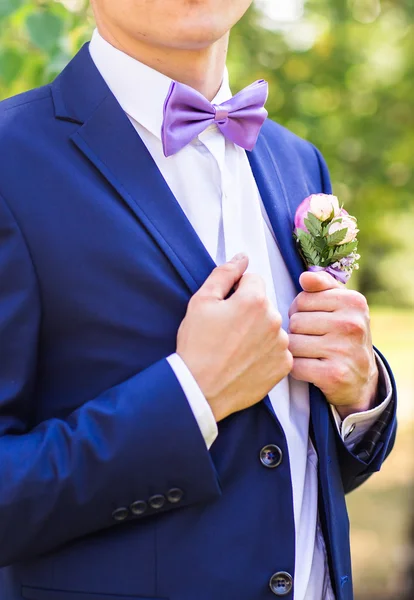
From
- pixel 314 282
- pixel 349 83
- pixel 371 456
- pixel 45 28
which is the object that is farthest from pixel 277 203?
pixel 349 83

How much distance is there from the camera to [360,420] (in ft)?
7.28

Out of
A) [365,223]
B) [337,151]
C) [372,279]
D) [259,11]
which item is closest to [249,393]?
[259,11]

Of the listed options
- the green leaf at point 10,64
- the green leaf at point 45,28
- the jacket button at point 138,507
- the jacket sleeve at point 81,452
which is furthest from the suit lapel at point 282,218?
the green leaf at point 10,64

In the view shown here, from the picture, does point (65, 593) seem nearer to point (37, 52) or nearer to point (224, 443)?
point (224, 443)

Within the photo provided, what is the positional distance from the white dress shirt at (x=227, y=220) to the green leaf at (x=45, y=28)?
1.13 m

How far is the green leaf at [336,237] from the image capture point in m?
2.15

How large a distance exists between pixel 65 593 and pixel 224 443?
1.46 feet

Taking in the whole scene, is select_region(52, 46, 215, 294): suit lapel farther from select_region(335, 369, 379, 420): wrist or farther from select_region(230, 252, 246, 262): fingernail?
select_region(335, 369, 379, 420): wrist

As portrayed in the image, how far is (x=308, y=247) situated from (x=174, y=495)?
0.66 meters

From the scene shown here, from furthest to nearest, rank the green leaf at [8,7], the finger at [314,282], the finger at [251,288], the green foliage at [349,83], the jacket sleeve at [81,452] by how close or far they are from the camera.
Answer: the green foliage at [349,83] < the green leaf at [8,7] < the finger at [314,282] < the finger at [251,288] < the jacket sleeve at [81,452]

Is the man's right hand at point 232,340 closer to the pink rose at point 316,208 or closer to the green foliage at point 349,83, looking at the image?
the pink rose at point 316,208

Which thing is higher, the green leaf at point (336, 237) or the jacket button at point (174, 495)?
the green leaf at point (336, 237)

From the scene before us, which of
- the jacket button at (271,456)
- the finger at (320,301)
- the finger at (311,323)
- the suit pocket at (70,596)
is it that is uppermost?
the finger at (320,301)

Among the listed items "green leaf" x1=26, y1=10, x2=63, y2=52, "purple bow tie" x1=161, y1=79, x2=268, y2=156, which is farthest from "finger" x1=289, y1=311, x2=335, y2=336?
"green leaf" x1=26, y1=10, x2=63, y2=52
